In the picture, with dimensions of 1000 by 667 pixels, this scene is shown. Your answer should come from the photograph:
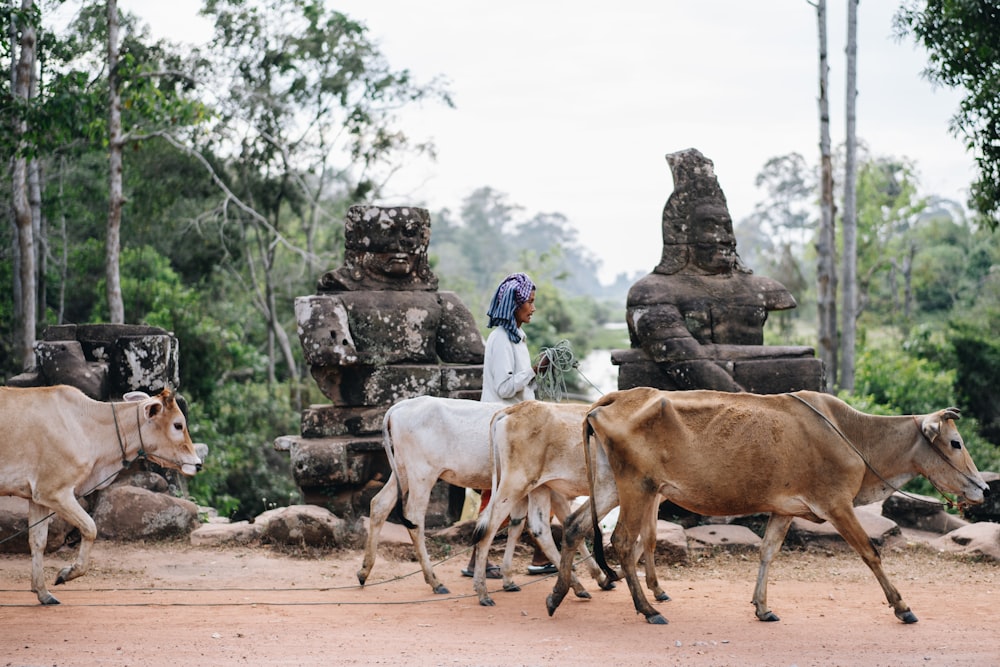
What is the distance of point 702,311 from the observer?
9.87 meters

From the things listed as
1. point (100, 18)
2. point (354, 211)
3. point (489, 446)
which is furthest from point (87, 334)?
point (100, 18)

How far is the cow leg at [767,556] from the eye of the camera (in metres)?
7.02

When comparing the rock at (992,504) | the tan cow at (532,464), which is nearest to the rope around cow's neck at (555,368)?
the tan cow at (532,464)

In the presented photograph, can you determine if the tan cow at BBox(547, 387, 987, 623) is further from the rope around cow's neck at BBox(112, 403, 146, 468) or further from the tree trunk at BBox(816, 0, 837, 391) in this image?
the tree trunk at BBox(816, 0, 837, 391)

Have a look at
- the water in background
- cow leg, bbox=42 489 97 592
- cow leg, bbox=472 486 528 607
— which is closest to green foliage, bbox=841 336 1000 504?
cow leg, bbox=472 486 528 607

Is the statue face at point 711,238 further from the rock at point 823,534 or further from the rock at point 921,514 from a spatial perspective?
the rock at point 921,514

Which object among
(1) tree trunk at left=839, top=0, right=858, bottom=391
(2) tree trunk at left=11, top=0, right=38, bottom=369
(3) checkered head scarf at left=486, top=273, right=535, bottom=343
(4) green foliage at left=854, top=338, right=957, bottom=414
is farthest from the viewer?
(1) tree trunk at left=839, top=0, right=858, bottom=391

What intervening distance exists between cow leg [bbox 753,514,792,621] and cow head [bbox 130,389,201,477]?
4.07m

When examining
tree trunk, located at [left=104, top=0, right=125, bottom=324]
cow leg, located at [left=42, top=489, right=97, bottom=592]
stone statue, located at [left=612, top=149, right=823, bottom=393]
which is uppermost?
tree trunk, located at [left=104, top=0, right=125, bottom=324]

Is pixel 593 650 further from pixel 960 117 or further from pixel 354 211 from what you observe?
pixel 960 117

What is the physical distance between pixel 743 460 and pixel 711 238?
3574 mm

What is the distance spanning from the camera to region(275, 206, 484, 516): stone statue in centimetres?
988

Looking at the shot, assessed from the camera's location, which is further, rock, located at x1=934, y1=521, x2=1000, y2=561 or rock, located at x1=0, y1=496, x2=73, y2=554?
rock, located at x1=934, y1=521, x2=1000, y2=561

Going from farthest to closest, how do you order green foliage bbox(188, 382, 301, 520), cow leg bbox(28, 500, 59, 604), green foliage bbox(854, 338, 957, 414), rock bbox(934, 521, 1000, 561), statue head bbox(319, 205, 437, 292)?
green foliage bbox(854, 338, 957, 414), green foliage bbox(188, 382, 301, 520), statue head bbox(319, 205, 437, 292), rock bbox(934, 521, 1000, 561), cow leg bbox(28, 500, 59, 604)
